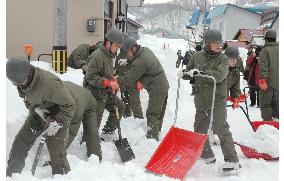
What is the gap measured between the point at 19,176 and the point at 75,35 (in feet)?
29.8

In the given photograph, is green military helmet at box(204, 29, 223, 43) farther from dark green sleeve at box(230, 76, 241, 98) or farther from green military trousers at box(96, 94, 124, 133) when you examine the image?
green military trousers at box(96, 94, 124, 133)

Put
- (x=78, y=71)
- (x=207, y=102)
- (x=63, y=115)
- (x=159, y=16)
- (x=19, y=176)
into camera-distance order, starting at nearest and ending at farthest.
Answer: (x=19, y=176), (x=63, y=115), (x=207, y=102), (x=78, y=71), (x=159, y=16)

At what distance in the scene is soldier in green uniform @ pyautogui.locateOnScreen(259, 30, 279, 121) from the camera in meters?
7.50

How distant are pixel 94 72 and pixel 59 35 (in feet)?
9.01

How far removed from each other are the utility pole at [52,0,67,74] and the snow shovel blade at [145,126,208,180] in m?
3.84

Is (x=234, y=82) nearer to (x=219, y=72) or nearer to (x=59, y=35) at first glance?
(x=219, y=72)

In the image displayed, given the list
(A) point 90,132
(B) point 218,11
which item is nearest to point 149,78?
(A) point 90,132

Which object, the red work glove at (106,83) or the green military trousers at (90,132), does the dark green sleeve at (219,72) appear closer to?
the red work glove at (106,83)

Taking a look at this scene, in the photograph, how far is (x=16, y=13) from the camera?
12.3 metres

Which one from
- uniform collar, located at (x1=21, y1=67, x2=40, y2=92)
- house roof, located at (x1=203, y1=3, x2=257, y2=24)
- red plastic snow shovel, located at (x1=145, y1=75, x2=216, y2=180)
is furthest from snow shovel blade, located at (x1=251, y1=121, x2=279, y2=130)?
house roof, located at (x1=203, y1=3, x2=257, y2=24)

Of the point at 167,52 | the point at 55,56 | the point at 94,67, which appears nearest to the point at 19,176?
the point at 94,67

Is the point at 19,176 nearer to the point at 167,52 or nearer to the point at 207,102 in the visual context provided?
the point at 207,102

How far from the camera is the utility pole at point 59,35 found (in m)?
8.35

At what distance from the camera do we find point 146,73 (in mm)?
6891
